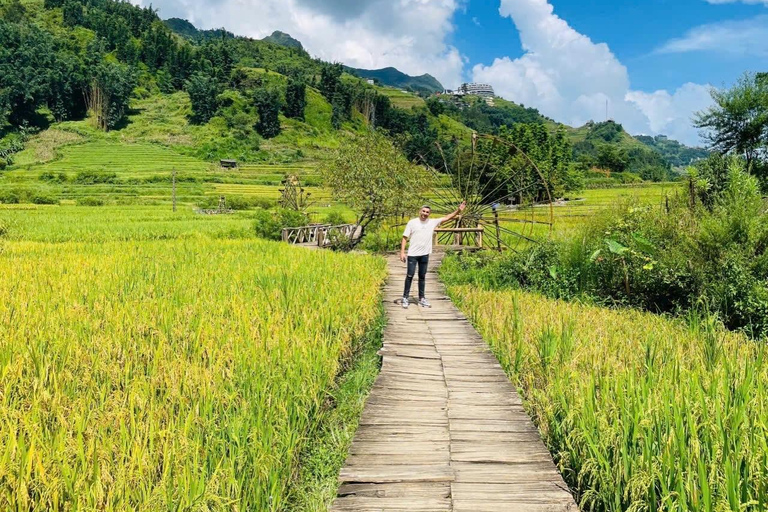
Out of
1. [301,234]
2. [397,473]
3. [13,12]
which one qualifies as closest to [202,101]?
[13,12]

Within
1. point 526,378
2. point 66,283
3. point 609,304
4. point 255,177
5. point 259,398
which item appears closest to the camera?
point 259,398

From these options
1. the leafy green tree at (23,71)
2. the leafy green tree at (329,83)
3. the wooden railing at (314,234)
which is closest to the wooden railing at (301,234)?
the wooden railing at (314,234)

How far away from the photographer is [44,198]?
127 ft

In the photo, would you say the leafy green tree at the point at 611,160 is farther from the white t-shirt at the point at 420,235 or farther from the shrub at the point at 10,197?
the white t-shirt at the point at 420,235

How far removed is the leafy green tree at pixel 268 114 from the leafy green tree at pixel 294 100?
895 centimetres

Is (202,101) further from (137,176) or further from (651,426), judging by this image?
(651,426)

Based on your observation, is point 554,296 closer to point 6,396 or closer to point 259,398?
point 259,398

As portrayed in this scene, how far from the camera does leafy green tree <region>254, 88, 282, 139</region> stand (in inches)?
3634

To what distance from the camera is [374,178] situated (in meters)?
18.1

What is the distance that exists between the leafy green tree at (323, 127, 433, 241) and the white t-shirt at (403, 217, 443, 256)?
31.1ft

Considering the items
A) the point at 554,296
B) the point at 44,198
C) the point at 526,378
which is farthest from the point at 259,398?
the point at 44,198

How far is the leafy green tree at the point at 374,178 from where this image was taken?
18.1 metres

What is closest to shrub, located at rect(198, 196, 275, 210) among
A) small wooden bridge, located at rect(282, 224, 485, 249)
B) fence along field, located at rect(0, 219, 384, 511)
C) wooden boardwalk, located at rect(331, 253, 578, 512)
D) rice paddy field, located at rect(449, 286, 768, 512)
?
small wooden bridge, located at rect(282, 224, 485, 249)

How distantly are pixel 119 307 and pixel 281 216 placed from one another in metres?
16.3
